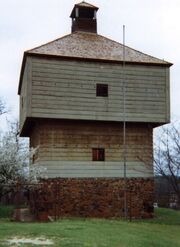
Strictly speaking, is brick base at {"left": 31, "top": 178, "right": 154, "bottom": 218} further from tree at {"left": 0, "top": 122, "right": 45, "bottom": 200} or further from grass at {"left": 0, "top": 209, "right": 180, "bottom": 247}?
grass at {"left": 0, "top": 209, "right": 180, "bottom": 247}

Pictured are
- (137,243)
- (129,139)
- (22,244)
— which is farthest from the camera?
(129,139)

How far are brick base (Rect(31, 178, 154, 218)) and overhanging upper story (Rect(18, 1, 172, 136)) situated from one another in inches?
127

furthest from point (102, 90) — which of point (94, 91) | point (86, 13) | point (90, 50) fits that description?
point (86, 13)

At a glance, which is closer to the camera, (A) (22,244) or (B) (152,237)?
(A) (22,244)

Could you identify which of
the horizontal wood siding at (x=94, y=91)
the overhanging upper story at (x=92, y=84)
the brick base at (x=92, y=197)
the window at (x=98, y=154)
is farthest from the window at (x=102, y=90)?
the brick base at (x=92, y=197)

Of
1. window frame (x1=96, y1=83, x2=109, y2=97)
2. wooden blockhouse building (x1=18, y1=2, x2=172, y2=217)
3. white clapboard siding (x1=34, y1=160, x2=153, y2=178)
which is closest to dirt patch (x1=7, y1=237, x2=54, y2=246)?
wooden blockhouse building (x1=18, y1=2, x2=172, y2=217)

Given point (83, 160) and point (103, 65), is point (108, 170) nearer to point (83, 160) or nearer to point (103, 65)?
point (83, 160)

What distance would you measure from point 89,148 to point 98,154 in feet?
2.01

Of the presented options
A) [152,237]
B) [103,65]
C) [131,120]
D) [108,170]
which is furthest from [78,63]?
[152,237]

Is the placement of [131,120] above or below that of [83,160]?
above

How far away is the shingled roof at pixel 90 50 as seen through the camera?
2506cm

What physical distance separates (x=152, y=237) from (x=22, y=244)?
492cm

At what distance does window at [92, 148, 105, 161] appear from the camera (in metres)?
25.5

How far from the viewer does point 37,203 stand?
984 inches
